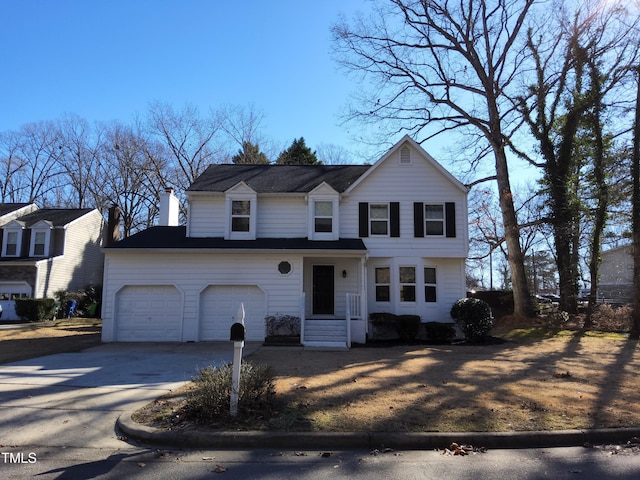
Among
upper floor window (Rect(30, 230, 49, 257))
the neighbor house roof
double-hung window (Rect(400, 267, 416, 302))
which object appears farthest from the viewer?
the neighbor house roof

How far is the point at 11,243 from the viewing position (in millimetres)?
25906

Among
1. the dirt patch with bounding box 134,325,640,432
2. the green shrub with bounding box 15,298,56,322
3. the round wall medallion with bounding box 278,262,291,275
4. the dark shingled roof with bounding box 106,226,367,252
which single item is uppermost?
the dark shingled roof with bounding box 106,226,367,252

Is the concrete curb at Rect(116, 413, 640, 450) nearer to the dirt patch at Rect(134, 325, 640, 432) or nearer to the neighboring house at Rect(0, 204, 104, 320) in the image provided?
the dirt patch at Rect(134, 325, 640, 432)

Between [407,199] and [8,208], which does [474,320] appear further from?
[8,208]

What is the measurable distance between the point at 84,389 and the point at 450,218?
45.8ft

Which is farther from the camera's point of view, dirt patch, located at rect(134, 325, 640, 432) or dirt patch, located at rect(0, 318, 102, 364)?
dirt patch, located at rect(0, 318, 102, 364)

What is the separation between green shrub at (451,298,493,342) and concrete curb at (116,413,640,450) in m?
10.2

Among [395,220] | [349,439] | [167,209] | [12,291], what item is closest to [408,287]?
[395,220]

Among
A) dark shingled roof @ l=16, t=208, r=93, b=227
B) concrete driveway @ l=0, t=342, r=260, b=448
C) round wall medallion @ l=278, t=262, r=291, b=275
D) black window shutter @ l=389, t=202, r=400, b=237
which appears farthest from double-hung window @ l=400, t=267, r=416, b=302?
dark shingled roof @ l=16, t=208, r=93, b=227

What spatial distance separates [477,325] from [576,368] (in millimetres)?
5567

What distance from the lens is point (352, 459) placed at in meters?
4.52

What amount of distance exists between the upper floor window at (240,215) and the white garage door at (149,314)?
3443 millimetres

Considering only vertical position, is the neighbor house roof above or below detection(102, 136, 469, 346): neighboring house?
above

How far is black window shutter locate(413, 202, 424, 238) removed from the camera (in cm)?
1686
